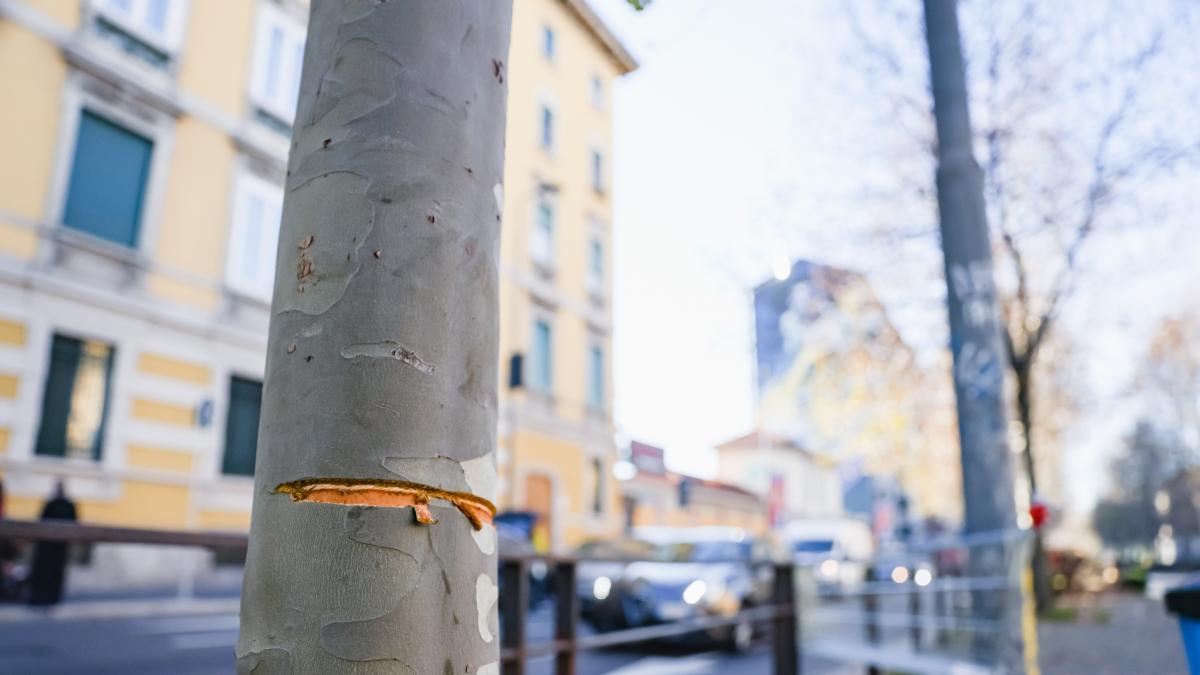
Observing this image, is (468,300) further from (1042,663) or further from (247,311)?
(247,311)

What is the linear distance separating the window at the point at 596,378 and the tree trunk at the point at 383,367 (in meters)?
24.1

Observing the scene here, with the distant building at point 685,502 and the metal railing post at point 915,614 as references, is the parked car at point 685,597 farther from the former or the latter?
the distant building at point 685,502

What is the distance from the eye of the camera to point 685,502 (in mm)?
24953

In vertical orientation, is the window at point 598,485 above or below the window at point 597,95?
below

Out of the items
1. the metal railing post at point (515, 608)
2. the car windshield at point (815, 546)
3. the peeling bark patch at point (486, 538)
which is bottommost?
the metal railing post at point (515, 608)

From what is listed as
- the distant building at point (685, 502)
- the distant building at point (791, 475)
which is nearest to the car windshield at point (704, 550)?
the distant building at point (685, 502)

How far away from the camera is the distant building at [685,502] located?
27500 mm

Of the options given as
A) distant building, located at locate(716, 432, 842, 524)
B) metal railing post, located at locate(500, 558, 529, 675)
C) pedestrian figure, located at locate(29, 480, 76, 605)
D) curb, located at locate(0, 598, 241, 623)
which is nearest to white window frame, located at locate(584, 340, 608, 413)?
curb, located at locate(0, 598, 241, 623)

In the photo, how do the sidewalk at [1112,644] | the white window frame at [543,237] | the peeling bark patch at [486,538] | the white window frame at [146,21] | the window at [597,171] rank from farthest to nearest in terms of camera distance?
the window at [597,171]
the white window frame at [543,237]
the white window frame at [146,21]
the sidewalk at [1112,644]
the peeling bark patch at [486,538]

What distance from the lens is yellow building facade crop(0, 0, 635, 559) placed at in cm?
1220

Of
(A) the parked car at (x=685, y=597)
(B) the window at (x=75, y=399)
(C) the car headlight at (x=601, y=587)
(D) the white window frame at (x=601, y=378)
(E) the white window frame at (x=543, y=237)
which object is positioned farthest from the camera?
(D) the white window frame at (x=601, y=378)

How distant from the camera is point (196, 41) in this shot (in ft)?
49.5

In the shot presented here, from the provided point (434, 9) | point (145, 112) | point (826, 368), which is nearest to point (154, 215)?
point (145, 112)

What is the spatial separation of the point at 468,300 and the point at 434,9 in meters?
0.35
